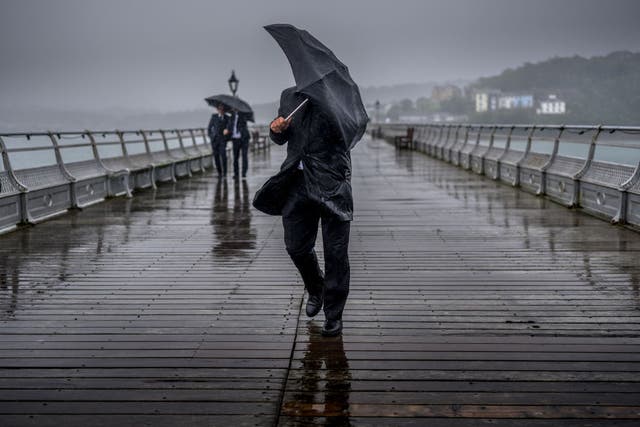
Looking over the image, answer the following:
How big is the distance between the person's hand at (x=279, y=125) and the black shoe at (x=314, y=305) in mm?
1383

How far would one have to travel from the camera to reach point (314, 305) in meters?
5.75

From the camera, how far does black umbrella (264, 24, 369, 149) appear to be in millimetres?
5066

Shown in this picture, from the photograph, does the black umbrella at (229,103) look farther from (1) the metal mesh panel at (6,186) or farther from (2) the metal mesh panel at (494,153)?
(1) the metal mesh panel at (6,186)

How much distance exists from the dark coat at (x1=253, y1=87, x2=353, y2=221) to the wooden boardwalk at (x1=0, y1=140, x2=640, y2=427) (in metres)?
0.96

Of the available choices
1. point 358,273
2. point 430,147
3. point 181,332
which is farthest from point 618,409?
point 430,147

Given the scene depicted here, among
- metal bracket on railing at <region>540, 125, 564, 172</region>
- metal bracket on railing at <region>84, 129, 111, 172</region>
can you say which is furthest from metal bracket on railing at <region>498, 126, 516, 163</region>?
metal bracket on railing at <region>84, 129, 111, 172</region>

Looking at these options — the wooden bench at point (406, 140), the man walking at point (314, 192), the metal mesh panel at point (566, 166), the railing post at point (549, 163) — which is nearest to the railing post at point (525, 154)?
the railing post at point (549, 163)

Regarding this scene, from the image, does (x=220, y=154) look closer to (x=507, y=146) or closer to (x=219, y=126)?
(x=219, y=126)

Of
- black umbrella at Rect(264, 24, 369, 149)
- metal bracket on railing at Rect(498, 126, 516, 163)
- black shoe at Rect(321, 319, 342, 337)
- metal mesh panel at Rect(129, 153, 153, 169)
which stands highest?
black umbrella at Rect(264, 24, 369, 149)

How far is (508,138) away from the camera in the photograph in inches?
741

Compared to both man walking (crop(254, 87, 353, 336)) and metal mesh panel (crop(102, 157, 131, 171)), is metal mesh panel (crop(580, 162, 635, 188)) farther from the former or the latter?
metal mesh panel (crop(102, 157, 131, 171))

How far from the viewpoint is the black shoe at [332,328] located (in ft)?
17.2

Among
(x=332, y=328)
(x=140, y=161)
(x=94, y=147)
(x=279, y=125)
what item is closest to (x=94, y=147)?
(x=94, y=147)

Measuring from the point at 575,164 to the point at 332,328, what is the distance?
938cm
